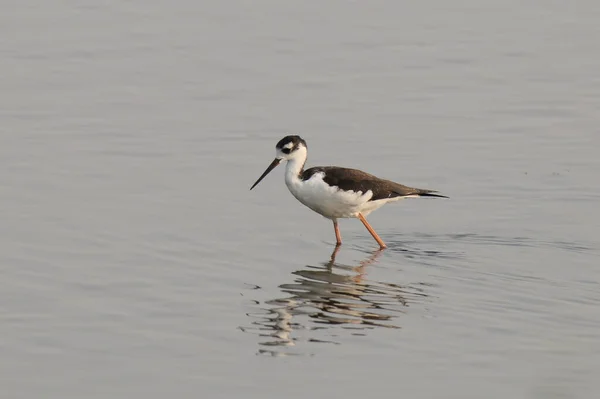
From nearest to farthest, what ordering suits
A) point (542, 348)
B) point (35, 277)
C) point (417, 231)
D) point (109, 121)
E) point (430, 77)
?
point (542, 348), point (35, 277), point (417, 231), point (109, 121), point (430, 77)

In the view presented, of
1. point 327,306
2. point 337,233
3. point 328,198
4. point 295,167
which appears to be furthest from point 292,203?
point 327,306

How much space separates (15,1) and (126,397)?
19.2m

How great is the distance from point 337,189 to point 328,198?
0.15 meters

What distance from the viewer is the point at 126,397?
848 centimetres

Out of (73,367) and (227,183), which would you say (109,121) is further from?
(73,367)

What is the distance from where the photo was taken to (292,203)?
15.4m

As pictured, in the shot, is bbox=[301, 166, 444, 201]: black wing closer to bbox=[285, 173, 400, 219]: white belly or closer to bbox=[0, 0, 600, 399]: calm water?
bbox=[285, 173, 400, 219]: white belly

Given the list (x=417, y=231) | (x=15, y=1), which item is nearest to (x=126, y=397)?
(x=417, y=231)

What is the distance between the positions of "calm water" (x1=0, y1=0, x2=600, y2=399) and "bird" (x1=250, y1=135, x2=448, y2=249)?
0.35 metres

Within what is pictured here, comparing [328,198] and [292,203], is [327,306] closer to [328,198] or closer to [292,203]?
[328,198]

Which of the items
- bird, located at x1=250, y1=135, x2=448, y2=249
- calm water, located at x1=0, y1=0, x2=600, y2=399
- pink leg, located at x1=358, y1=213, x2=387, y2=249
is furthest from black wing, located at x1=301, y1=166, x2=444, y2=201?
calm water, located at x1=0, y1=0, x2=600, y2=399

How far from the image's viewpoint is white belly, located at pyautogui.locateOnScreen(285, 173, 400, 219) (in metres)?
13.9

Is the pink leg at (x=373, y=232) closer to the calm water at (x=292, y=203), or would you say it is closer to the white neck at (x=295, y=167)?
the calm water at (x=292, y=203)

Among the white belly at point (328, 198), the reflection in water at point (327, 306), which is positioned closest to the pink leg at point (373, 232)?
the white belly at point (328, 198)
